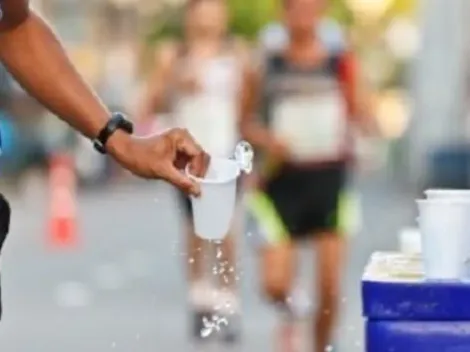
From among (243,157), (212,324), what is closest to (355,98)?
(212,324)

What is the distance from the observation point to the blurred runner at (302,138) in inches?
387

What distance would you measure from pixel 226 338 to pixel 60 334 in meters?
1.55

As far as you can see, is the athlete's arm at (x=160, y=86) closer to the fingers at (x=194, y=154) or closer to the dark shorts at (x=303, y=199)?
the dark shorts at (x=303, y=199)

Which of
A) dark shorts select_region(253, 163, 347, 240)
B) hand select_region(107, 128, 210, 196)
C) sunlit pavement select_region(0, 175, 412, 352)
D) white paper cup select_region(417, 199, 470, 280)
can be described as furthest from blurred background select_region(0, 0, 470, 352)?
white paper cup select_region(417, 199, 470, 280)

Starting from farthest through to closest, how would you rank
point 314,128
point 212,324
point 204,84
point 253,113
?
point 204,84
point 212,324
point 253,113
point 314,128

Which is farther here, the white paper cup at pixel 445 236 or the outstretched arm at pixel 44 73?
the outstretched arm at pixel 44 73

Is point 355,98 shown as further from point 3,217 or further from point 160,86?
point 3,217

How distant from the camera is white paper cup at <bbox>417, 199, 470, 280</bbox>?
191 inches

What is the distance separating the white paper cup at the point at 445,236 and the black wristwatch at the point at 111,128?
741mm

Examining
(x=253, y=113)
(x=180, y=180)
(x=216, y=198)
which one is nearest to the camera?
(x=180, y=180)

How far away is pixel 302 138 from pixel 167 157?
16.8 ft

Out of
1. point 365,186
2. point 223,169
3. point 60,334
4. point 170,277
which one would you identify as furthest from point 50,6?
point 223,169

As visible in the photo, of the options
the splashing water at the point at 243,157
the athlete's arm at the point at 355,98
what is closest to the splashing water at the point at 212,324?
the athlete's arm at the point at 355,98

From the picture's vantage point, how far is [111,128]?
16.5 ft
